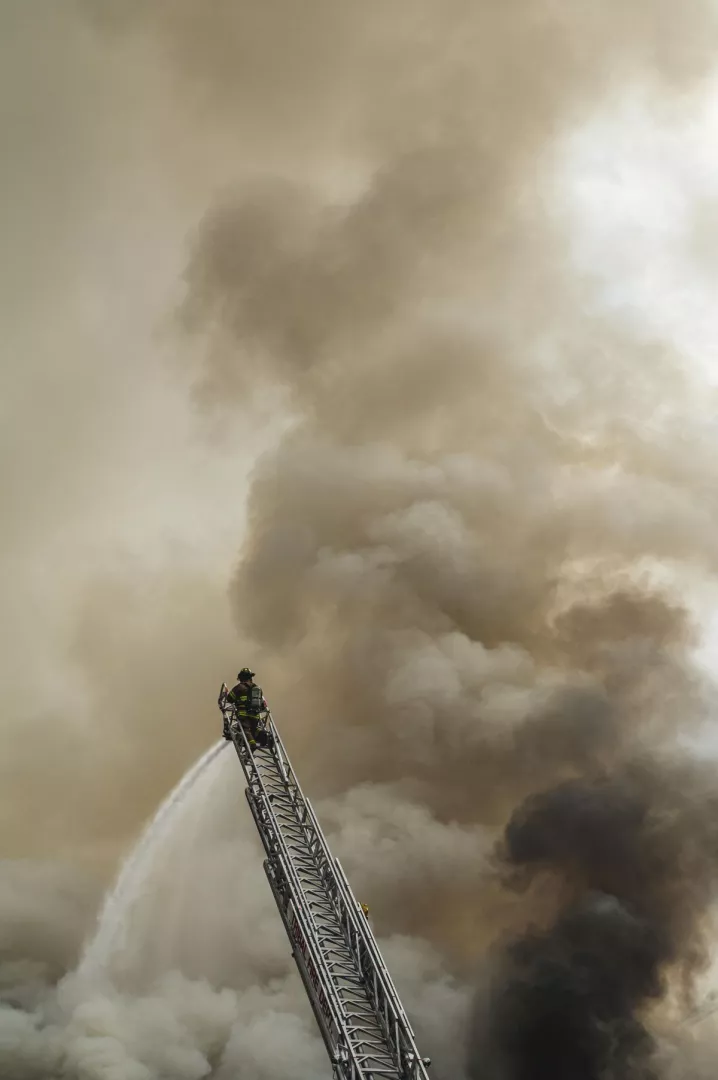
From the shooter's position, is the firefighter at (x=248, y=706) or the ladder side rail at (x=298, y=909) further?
the firefighter at (x=248, y=706)

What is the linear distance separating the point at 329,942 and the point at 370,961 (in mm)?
2145

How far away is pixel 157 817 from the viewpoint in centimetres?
4678

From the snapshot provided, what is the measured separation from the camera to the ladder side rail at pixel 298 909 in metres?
34.0

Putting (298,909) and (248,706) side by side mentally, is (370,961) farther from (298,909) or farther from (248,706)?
(248,706)

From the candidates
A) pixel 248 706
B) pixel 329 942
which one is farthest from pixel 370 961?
pixel 248 706

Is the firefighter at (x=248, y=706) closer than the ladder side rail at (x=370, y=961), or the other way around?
the ladder side rail at (x=370, y=961)

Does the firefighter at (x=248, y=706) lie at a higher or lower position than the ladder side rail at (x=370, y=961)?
higher

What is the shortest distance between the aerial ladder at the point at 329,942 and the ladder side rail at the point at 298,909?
0.04 m

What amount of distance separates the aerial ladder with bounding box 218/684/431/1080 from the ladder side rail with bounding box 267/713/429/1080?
1.4 inches

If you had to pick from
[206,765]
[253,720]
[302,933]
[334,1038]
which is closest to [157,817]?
[206,765]

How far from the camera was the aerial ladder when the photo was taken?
34.3 metres

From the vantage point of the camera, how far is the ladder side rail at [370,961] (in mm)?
34156

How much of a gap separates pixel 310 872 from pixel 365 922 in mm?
3722

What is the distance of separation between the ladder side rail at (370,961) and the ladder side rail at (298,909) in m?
1.43
